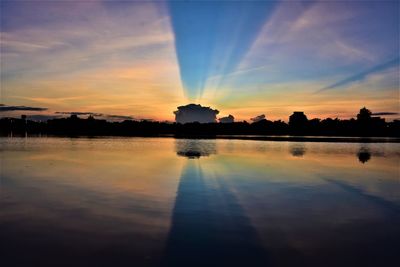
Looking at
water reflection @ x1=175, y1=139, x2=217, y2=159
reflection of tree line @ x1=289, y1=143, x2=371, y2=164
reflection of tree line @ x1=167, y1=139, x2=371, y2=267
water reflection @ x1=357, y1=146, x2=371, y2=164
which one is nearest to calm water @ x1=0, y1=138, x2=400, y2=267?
reflection of tree line @ x1=167, y1=139, x2=371, y2=267

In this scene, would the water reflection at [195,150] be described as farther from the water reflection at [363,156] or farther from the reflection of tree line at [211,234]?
the reflection of tree line at [211,234]

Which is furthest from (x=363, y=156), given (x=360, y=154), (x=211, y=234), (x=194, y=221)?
(x=211, y=234)

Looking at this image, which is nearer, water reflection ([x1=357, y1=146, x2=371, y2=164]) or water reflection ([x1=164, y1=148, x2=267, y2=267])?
water reflection ([x1=164, y1=148, x2=267, y2=267])

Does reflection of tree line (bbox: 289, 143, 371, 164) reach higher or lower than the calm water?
higher

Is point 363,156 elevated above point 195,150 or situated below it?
below

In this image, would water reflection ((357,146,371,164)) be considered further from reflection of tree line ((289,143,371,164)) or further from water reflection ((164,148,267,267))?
water reflection ((164,148,267,267))

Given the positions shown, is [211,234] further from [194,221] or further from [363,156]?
[363,156]

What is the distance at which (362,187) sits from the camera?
25.0 meters

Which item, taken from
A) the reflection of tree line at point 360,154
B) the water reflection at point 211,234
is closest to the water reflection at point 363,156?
the reflection of tree line at point 360,154

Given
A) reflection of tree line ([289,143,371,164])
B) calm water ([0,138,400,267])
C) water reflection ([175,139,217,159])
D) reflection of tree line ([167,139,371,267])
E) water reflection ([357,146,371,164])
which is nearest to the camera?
reflection of tree line ([167,139,371,267])

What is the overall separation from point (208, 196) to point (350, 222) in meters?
7.40

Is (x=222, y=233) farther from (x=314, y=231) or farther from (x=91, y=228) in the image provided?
(x=91, y=228)

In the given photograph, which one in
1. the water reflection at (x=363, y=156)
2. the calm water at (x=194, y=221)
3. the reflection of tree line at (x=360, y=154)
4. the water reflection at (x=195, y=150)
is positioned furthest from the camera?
the water reflection at (x=195, y=150)

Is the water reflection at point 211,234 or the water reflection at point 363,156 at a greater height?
the water reflection at point 363,156
